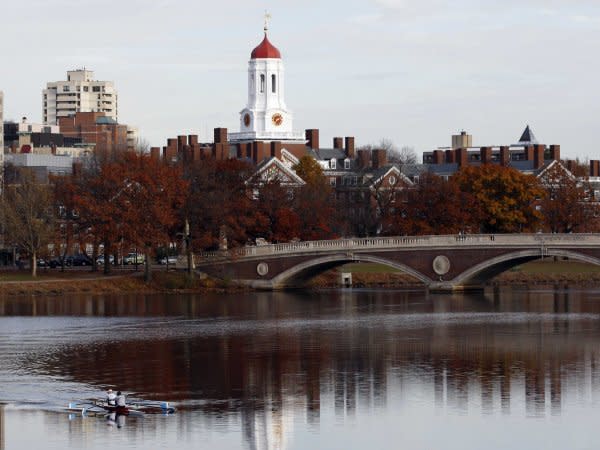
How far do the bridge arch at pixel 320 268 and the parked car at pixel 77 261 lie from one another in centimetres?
2368

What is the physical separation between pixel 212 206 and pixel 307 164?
40.4 m

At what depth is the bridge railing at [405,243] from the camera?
10419cm

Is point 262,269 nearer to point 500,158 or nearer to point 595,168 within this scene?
point 500,158

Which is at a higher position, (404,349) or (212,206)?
(212,206)

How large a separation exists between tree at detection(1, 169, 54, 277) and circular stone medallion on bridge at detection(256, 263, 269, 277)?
14.6m

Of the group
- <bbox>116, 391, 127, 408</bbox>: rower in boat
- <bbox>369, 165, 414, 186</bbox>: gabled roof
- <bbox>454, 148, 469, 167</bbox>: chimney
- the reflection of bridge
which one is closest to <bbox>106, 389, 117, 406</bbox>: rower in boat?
<bbox>116, 391, 127, 408</bbox>: rower in boat

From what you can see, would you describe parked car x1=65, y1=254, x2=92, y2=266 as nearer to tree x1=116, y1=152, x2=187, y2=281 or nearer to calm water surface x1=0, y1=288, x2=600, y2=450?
tree x1=116, y1=152, x2=187, y2=281

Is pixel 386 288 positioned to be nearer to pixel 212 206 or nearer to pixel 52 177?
pixel 212 206

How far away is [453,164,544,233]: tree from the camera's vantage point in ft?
441

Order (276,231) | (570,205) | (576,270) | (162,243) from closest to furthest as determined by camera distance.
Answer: (162,243), (276,231), (576,270), (570,205)

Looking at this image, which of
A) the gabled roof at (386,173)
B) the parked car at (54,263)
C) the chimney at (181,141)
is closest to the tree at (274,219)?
the parked car at (54,263)

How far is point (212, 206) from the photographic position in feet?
371

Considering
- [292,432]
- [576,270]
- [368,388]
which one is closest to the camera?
[292,432]

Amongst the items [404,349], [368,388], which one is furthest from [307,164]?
[368,388]
